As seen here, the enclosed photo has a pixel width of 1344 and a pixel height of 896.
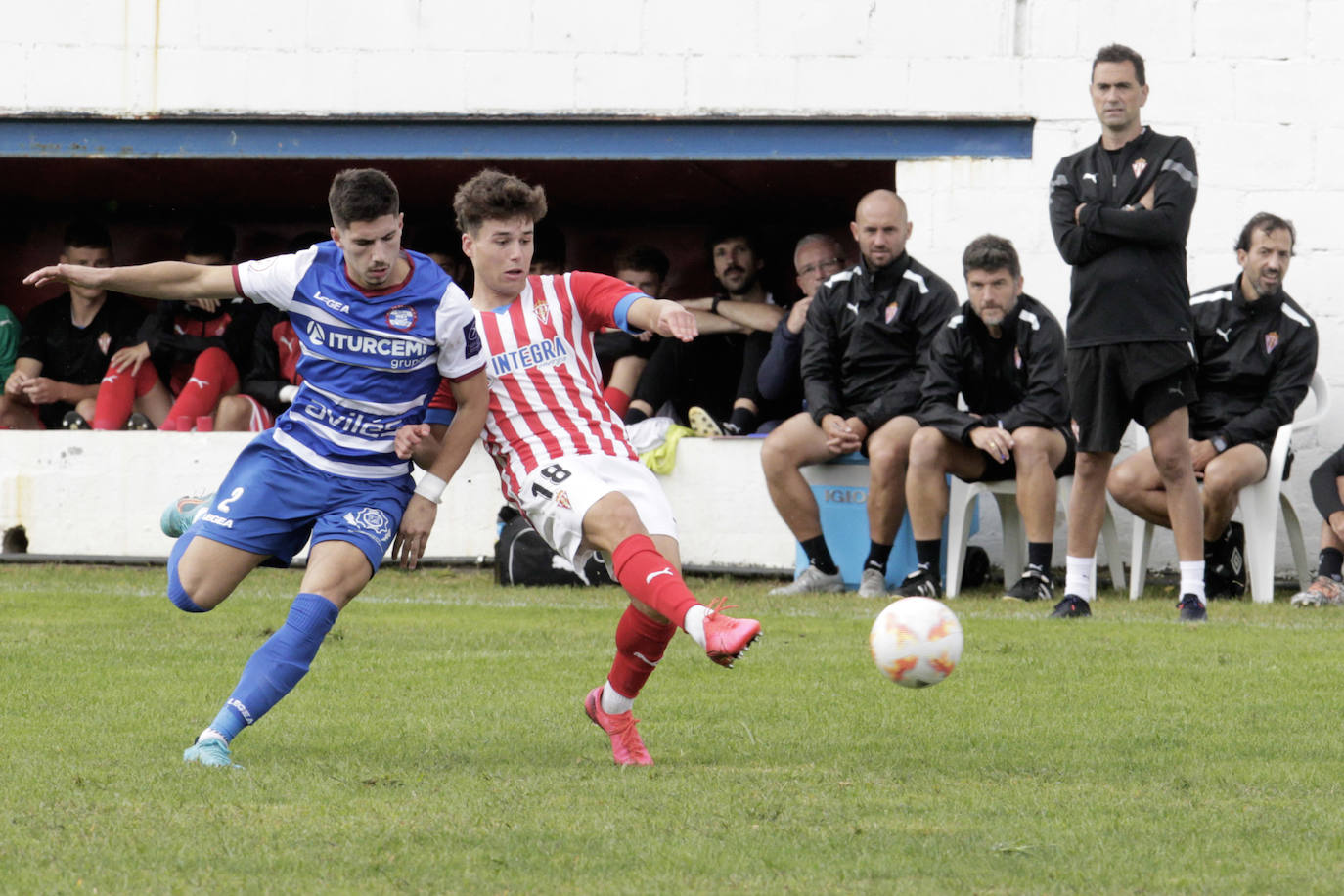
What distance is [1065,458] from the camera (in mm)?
9516

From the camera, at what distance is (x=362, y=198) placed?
5027mm

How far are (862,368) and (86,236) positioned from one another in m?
6.23

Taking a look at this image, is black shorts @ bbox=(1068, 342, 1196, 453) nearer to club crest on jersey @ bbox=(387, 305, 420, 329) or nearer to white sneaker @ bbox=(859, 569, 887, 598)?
white sneaker @ bbox=(859, 569, 887, 598)

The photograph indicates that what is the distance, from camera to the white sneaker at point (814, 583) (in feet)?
32.0

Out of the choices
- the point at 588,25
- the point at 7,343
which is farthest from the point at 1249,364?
the point at 7,343

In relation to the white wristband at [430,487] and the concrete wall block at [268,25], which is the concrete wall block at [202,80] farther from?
the white wristband at [430,487]

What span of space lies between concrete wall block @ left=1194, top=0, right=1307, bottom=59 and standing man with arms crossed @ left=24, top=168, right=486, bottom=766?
725cm

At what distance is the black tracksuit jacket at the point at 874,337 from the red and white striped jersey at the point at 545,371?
14.9 feet

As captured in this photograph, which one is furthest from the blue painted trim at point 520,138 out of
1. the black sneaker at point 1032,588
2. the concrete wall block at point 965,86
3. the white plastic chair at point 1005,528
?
the black sneaker at point 1032,588

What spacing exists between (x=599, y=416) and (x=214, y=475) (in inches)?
266

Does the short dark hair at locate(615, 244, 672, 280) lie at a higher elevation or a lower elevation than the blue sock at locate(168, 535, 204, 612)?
higher

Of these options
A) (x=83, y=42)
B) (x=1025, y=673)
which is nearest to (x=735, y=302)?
(x=83, y=42)

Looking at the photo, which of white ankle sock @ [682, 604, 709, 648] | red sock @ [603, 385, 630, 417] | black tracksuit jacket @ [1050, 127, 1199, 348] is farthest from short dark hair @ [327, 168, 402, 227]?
red sock @ [603, 385, 630, 417]

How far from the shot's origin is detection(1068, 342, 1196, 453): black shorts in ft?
25.1
